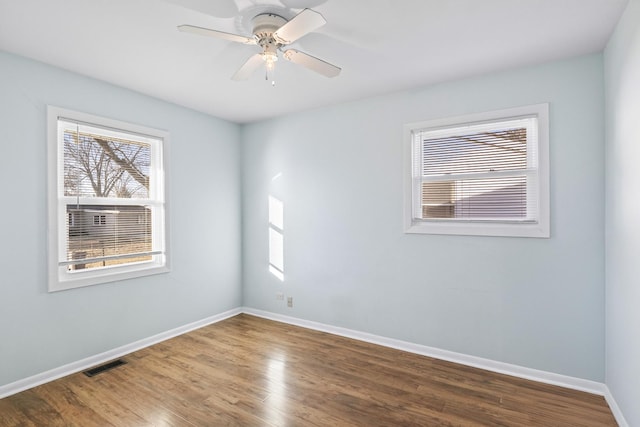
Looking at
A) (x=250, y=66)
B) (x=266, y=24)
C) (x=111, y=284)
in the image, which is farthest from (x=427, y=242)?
(x=111, y=284)

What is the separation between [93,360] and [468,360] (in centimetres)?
339

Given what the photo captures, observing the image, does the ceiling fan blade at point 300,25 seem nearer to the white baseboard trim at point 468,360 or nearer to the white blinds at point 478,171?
the white blinds at point 478,171

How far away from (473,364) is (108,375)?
10.4 ft

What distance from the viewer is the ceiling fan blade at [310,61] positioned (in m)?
2.12

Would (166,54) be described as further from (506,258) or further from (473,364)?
(473,364)

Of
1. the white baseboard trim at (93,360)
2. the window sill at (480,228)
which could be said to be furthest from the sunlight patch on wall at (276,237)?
the window sill at (480,228)

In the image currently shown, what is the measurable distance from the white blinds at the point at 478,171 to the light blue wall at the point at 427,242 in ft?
0.58

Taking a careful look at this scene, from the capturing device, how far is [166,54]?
2.53m

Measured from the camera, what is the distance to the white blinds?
281cm

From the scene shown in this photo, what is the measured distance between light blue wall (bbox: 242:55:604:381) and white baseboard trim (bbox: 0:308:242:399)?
895 mm

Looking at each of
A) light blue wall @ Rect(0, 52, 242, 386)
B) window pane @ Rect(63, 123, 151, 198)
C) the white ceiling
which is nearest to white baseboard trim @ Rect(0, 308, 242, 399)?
light blue wall @ Rect(0, 52, 242, 386)

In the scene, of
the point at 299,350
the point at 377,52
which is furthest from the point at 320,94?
the point at 299,350

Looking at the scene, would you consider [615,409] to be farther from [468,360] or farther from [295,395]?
[295,395]

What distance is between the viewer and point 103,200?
3.12 meters
